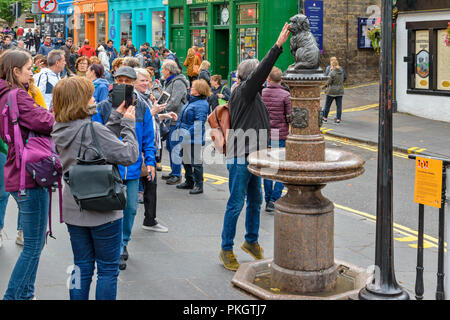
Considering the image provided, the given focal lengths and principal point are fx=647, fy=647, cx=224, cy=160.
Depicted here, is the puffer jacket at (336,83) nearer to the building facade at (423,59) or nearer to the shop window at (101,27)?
the building facade at (423,59)

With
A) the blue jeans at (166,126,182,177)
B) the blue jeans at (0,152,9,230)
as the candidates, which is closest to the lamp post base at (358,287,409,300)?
the blue jeans at (0,152,9,230)

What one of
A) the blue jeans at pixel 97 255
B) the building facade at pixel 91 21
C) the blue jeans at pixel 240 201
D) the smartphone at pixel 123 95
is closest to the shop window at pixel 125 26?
the building facade at pixel 91 21

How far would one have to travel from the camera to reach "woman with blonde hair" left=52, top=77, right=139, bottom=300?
15.0 ft

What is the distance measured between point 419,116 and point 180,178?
10527mm

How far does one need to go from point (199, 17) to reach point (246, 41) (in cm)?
373

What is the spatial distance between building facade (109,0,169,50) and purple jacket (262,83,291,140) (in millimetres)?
21365

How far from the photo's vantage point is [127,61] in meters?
9.19

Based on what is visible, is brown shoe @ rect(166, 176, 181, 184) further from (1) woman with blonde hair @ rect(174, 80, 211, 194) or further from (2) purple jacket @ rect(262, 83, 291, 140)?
(2) purple jacket @ rect(262, 83, 291, 140)

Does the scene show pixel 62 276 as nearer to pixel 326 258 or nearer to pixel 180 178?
pixel 326 258

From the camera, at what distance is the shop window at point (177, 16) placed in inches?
1172

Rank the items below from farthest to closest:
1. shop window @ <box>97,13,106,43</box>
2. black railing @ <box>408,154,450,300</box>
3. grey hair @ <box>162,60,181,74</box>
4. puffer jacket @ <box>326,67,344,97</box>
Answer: shop window @ <box>97,13,106,43</box> → puffer jacket @ <box>326,67,344,97</box> → grey hair @ <box>162,60,181,74</box> → black railing @ <box>408,154,450,300</box>

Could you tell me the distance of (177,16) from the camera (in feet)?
98.7

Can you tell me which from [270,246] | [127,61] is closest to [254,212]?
[270,246]

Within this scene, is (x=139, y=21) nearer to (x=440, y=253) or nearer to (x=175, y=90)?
(x=175, y=90)
